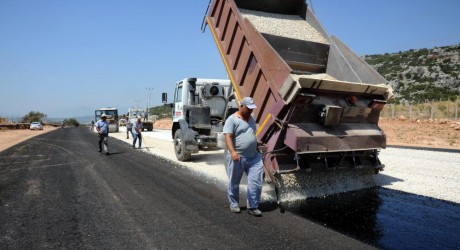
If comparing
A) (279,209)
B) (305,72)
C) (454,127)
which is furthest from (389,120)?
(279,209)

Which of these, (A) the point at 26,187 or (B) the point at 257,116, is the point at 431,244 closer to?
(B) the point at 257,116

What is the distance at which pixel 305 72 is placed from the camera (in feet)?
21.2

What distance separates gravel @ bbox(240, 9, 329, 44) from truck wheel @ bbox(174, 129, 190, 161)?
422cm

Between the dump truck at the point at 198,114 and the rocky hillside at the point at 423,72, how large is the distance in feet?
125

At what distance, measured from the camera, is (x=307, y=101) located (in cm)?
489

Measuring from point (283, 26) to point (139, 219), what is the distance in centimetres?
507

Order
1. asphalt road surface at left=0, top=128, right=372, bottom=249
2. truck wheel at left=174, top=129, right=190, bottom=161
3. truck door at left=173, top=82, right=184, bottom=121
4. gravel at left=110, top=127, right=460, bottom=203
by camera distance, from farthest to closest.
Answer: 1. truck door at left=173, top=82, right=184, bottom=121
2. truck wheel at left=174, top=129, right=190, bottom=161
3. gravel at left=110, top=127, right=460, bottom=203
4. asphalt road surface at left=0, top=128, right=372, bottom=249

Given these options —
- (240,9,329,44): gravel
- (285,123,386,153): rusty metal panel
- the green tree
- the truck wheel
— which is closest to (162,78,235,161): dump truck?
the truck wheel

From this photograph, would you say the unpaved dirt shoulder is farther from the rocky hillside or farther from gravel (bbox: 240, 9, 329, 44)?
the rocky hillside

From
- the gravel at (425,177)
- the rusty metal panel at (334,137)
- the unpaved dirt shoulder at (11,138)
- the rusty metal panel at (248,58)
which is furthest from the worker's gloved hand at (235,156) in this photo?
the unpaved dirt shoulder at (11,138)

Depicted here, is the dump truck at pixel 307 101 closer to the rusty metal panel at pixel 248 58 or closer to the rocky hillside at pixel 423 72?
the rusty metal panel at pixel 248 58

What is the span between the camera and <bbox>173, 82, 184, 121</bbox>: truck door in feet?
33.4

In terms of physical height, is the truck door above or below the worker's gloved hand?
above

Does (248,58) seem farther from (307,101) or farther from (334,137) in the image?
(334,137)
